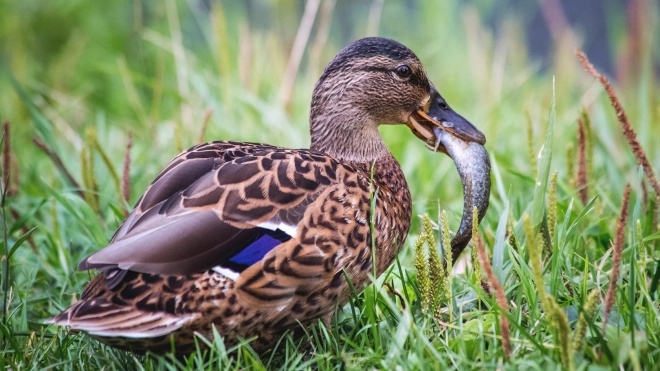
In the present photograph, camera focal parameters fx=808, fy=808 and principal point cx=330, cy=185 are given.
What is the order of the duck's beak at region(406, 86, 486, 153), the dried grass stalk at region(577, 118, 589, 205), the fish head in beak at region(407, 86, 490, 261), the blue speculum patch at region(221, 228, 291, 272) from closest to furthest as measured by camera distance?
the blue speculum patch at region(221, 228, 291, 272) → the fish head in beak at region(407, 86, 490, 261) → the duck's beak at region(406, 86, 486, 153) → the dried grass stalk at region(577, 118, 589, 205)

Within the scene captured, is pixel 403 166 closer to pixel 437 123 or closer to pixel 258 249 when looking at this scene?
pixel 437 123

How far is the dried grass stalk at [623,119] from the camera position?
2852 millimetres

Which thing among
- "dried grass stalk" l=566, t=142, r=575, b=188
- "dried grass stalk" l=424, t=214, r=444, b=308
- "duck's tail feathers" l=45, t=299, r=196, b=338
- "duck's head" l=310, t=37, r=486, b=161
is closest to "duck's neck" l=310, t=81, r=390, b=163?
"duck's head" l=310, t=37, r=486, b=161

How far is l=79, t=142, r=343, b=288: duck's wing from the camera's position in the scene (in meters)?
2.37

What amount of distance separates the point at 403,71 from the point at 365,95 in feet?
0.61

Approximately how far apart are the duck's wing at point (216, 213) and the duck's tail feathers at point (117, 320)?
0.32 ft

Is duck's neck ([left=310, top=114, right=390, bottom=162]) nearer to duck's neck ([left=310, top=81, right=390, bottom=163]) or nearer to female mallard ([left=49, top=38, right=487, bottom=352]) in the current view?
duck's neck ([left=310, top=81, right=390, bottom=163])

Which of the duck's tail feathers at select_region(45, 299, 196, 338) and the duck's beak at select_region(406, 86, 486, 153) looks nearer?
the duck's tail feathers at select_region(45, 299, 196, 338)

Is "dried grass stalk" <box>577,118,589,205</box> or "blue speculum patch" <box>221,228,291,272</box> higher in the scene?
"dried grass stalk" <box>577,118,589,205</box>

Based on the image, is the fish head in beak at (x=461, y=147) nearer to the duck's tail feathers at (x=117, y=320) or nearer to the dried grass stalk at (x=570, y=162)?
the dried grass stalk at (x=570, y=162)

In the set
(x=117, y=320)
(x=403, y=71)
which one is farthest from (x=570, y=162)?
(x=117, y=320)

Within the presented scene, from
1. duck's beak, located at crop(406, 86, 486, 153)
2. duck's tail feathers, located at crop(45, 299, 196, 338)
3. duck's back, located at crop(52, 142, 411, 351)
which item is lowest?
duck's tail feathers, located at crop(45, 299, 196, 338)

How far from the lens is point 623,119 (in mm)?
2918

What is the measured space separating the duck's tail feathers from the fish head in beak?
1.08 m
